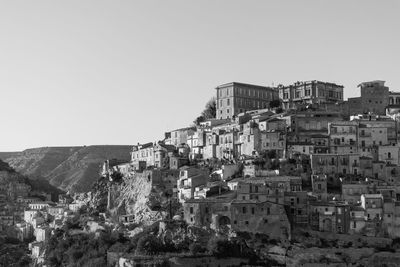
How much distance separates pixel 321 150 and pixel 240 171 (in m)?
6.95

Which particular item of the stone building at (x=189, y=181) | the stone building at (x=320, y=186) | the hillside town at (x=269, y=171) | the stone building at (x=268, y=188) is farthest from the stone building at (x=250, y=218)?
the stone building at (x=189, y=181)

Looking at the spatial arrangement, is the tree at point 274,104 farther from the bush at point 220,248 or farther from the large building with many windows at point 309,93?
the bush at point 220,248

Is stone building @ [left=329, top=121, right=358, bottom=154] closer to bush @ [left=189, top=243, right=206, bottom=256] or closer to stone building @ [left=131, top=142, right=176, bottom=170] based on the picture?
stone building @ [left=131, top=142, right=176, bottom=170]

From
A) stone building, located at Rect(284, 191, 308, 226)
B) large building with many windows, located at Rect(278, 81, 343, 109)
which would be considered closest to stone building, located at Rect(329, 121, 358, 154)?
stone building, located at Rect(284, 191, 308, 226)

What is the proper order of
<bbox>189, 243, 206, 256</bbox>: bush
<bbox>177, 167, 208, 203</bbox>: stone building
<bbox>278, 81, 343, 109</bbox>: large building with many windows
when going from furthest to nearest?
<bbox>278, 81, 343, 109</bbox>: large building with many windows, <bbox>177, 167, 208, 203</bbox>: stone building, <bbox>189, 243, 206, 256</bbox>: bush

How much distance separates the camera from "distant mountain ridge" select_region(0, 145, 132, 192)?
431 ft

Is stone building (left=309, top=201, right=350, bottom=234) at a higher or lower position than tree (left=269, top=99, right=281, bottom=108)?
lower

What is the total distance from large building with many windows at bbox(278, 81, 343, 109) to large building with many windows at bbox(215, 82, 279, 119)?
1.44 meters

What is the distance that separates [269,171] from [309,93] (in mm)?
21945

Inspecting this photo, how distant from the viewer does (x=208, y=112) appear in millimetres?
86375

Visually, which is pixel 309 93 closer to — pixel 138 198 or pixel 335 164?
pixel 335 164

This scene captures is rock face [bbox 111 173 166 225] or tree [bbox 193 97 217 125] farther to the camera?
tree [bbox 193 97 217 125]

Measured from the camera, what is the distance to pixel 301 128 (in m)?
68.0

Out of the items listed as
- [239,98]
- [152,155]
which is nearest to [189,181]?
[152,155]
